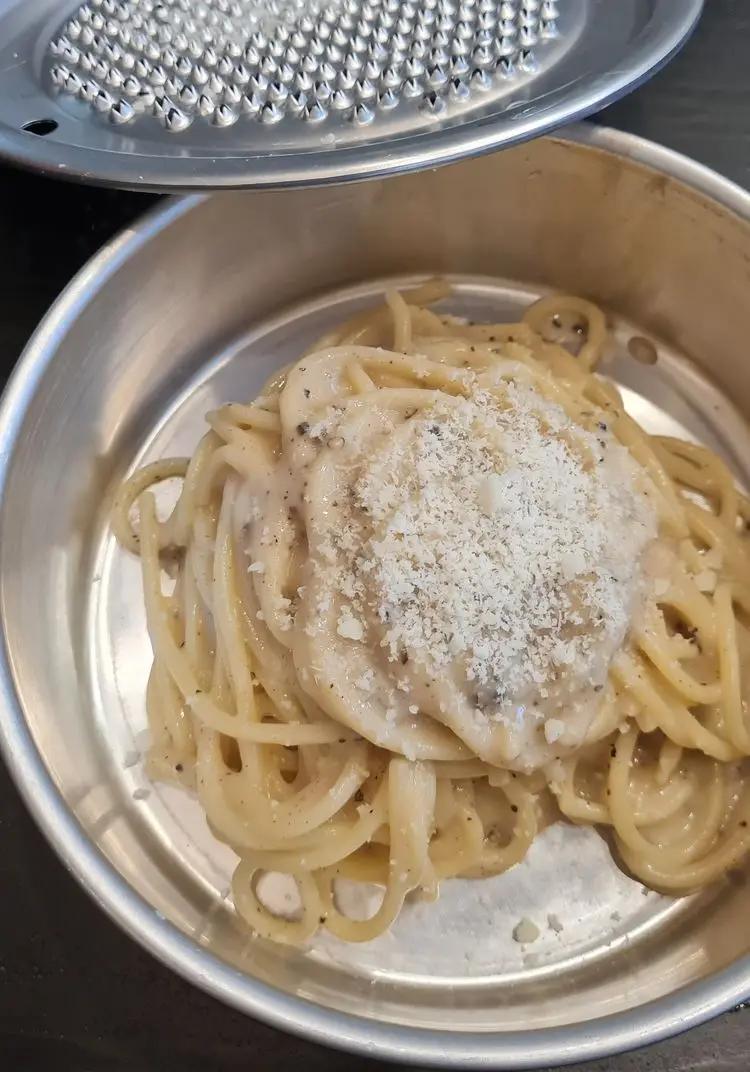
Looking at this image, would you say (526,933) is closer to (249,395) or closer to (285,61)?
(249,395)

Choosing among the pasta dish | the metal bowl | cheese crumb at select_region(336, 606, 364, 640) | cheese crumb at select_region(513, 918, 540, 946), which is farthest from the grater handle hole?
cheese crumb at select_region(513, 918, 540, 946)

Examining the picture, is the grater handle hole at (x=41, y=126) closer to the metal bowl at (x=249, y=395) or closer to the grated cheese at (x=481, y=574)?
the metal bowl at (x=249, y=395)

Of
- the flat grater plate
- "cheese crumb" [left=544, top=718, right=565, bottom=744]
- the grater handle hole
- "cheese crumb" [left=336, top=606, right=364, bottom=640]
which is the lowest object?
"cheese crumb" [left=544, top=718, right=565, bottom=744]

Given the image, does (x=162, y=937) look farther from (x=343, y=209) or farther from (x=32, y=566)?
(x=343, y=209)

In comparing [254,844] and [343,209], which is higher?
[343,209]

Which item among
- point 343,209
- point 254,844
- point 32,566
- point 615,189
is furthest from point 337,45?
point 254,844

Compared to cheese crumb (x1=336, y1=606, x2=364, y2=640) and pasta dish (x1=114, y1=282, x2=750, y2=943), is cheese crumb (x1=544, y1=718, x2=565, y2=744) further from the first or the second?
cheese crumb (x1=336, y1=606, x2=364, y2=640)

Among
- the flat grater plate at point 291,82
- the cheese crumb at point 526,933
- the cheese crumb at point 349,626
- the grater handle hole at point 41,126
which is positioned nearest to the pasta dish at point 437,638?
the cheese crumb at point 349,626
